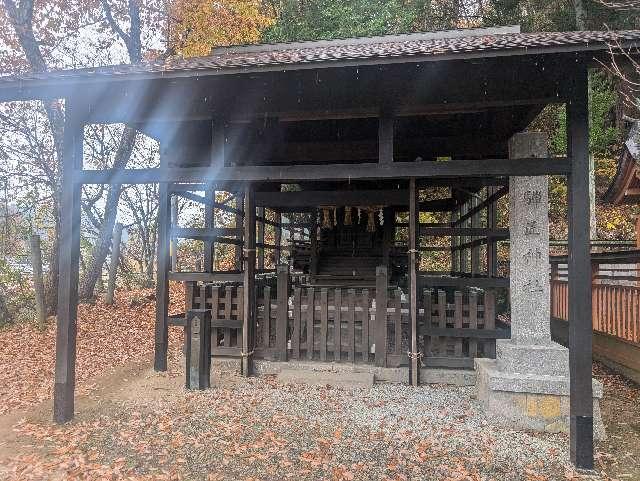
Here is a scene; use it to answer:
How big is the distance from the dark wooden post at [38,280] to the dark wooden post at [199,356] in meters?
6.26

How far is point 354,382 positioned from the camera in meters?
6.43

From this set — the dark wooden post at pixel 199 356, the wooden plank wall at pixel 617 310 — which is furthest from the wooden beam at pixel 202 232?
the wooden plank wall at pixel 617 310

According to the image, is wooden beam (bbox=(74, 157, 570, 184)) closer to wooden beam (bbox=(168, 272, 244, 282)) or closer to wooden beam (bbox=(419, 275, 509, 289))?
wooden beam (bbox=(419, 275, 509, 289))

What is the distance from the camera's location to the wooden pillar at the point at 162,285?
7333mm

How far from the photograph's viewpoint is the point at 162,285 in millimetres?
7574

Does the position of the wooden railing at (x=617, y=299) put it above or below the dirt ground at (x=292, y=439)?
above

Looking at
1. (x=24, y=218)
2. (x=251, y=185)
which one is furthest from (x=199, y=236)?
(x=24, y=218)

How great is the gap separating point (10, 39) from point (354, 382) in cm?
1310

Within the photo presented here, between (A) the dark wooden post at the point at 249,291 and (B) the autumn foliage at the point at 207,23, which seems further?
(B) the autumn foliage at the point at 207,23

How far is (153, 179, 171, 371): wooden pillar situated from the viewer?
24.1 feet

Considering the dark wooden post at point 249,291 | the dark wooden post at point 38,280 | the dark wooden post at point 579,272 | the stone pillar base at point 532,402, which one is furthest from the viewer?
the dark wooden post at point 38,280

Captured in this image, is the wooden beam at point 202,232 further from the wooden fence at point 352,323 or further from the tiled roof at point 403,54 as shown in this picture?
the tiled roof at point 403,54

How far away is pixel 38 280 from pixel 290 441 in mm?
8926

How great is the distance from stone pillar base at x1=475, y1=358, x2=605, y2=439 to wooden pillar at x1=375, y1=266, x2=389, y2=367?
2001 mm
